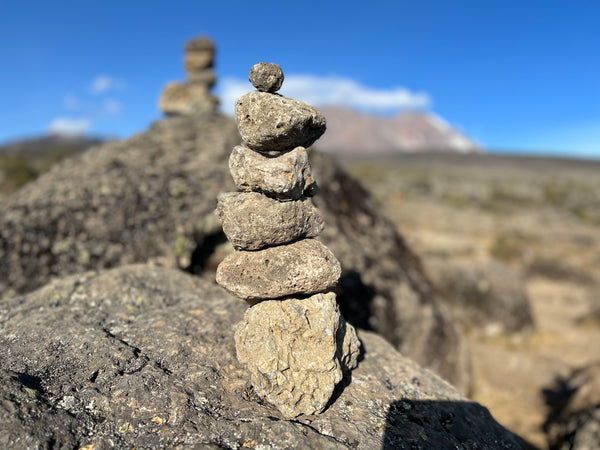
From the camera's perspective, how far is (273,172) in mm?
3932

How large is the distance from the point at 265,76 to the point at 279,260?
1852 mm

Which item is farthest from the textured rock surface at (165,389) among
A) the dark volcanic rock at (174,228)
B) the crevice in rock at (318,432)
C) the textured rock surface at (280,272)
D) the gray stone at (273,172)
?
the gray stone at (273,172)

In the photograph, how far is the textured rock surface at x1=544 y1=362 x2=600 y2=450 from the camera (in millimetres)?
6590

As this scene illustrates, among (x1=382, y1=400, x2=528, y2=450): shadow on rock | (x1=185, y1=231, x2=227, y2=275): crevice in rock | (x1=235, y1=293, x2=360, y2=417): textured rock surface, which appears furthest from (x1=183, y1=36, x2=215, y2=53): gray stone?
(x1=382, y1=400, x2=528, y2=450): shadow on rock

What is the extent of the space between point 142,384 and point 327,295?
2052 millimetres

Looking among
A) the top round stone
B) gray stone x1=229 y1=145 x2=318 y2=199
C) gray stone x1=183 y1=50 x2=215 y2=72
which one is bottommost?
gray stone x1=229 y1=145 x2=318 y2=199

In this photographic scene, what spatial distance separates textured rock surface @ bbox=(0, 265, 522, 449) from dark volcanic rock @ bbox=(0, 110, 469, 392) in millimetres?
1537

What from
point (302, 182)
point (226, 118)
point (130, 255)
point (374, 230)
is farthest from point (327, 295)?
point (226, 118)

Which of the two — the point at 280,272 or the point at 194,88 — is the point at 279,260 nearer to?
the point at 280,272

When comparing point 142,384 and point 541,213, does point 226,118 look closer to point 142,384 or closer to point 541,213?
point 142,384

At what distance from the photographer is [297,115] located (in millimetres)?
3877

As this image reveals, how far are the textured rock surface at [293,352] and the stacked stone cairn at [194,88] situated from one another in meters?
8.88

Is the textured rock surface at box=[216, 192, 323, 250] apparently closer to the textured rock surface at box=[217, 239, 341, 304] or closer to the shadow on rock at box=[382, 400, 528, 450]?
the textured rock surface at box=[217, 239, 341, 304]

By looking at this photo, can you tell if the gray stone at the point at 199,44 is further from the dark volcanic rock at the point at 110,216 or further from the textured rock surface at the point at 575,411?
the textured rock surface at the point at 575,411
